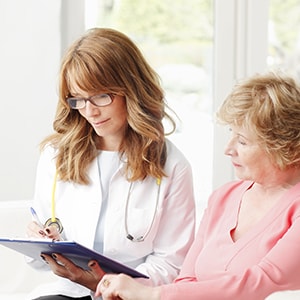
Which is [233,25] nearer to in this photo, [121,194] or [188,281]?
[121,194]

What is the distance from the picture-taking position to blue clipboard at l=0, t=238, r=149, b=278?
1895 millimetres

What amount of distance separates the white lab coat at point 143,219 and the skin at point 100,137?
9 cm

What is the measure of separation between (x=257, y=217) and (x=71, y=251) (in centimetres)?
47

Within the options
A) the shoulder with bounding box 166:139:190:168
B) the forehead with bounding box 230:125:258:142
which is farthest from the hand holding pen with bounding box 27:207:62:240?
the forehead with bounding box 230:125:258:142

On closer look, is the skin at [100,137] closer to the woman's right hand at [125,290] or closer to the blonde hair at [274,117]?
the woman's right hand at [125,290]

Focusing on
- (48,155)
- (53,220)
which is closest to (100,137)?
(48,155)

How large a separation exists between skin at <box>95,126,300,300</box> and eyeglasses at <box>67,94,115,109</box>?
0.41 meters

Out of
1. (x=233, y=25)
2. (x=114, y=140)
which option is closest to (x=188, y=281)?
(x=114, y=140)

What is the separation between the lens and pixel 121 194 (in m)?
2.30

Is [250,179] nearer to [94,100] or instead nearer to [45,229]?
[94,100]

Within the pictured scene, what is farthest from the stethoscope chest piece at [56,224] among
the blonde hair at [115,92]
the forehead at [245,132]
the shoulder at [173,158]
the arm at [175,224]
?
the forehead at [245,132]

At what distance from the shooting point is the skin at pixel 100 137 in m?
2.09

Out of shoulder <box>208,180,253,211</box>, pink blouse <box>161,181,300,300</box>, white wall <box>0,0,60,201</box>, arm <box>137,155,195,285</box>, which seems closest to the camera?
pink blouse <box>161,181,300,300</box>

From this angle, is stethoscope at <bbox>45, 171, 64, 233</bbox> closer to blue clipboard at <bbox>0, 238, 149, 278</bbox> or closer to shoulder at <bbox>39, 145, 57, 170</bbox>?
shoulder at <bbox>39, 145, 57, 170</bbox>
